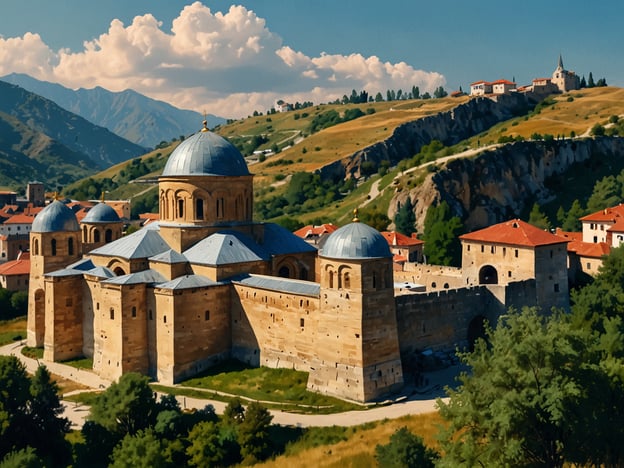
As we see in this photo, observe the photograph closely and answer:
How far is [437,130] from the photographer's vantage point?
142 m

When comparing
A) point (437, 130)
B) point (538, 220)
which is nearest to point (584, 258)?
point (538, 220)

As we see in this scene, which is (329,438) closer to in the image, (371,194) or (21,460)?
(21,460)

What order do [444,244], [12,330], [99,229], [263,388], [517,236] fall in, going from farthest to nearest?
[444,244], [12,330], [99,229], [517,236], [263,388]

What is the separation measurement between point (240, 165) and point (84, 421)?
18650 millimetres

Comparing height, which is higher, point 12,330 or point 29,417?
point 12,330

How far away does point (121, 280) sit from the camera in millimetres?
40312

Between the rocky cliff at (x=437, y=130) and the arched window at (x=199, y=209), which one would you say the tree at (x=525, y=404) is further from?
the rocky cliff at (x=437, y=130)

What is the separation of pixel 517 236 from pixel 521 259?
186 centimetres

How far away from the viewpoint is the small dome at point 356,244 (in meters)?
34.7

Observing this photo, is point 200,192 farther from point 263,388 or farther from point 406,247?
point 406,247

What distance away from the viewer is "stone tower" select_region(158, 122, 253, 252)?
43.5 meters

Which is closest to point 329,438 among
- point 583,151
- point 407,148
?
point 583,151

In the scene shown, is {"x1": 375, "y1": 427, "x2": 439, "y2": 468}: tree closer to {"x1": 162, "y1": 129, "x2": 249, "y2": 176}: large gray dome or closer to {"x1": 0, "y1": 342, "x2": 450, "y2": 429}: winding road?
{"x1": 0, "y1": 342, "x2": 450, "y2": 429}: winding road

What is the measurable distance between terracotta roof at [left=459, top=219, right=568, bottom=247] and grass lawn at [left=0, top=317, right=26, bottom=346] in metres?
35.0
